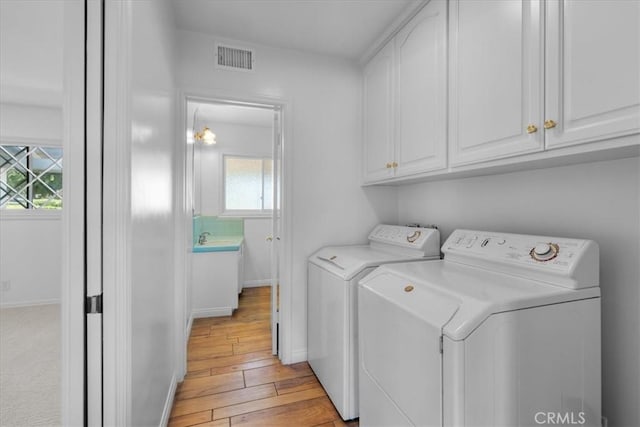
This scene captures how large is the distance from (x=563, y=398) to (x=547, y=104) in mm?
1078

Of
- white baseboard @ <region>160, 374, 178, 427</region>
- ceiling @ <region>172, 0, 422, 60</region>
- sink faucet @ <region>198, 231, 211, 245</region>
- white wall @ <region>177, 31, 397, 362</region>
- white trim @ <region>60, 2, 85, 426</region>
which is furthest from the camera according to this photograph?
sink faucet @ <region>198, 231, 211, 245</region>

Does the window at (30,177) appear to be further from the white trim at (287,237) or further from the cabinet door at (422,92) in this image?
the cabinet door at (422,92)

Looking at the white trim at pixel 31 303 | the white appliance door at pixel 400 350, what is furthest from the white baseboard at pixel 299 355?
the white trim at pixel 31 303

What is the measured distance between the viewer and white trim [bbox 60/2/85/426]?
89 centimetres

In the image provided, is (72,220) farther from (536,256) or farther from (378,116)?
(378,116)

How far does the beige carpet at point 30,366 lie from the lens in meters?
0.75

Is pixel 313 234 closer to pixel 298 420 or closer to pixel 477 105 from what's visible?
pixel 298 420

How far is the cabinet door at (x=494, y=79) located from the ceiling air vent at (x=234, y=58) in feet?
4.74

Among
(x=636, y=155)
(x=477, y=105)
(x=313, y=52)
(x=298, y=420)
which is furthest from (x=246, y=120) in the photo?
(x=636, y=155)

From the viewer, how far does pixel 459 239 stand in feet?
5.40

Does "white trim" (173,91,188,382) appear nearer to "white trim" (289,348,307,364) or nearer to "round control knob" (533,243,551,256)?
"white trim" (289,348,307,364)

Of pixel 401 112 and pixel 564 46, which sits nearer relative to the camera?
pixel 564 46

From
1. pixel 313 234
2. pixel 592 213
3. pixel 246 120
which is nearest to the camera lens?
pixel 592 213

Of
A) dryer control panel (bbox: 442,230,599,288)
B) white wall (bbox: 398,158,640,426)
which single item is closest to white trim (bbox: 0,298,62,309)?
dryer control panel (bbox: 442,230,599,288)
